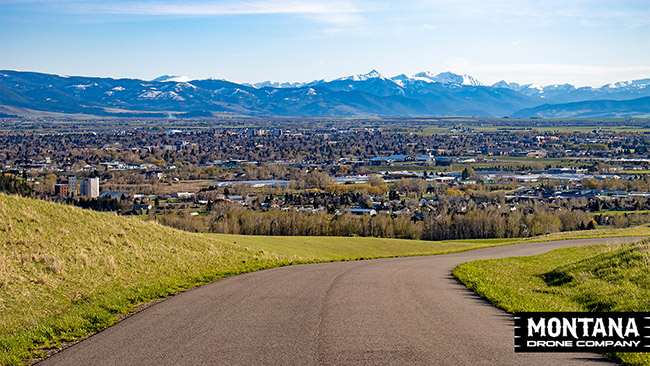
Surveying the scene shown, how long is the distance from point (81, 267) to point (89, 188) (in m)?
79.5

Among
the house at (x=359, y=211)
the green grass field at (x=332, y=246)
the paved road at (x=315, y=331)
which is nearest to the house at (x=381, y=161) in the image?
the house at (x=359, y=211)

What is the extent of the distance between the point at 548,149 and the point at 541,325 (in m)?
197

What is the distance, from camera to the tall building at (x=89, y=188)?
300ft

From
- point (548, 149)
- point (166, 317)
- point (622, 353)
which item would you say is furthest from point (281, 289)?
point (548, 149)

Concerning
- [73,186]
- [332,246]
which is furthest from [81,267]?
[73,186]

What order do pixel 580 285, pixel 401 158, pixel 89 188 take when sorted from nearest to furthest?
pixel 580 285, pixel 89 188, pixel 401 158

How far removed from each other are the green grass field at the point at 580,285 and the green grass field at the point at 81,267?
779 cm

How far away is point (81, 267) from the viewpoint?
17.5 meters

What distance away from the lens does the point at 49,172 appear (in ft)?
385

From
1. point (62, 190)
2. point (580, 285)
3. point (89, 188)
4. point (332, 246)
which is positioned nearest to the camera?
point (580, 285)

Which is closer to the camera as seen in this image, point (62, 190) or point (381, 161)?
point (62, 190)

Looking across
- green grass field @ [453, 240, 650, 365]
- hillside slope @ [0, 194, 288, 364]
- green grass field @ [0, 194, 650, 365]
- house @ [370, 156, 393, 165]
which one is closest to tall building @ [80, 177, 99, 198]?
green grass field @ [0, 194, 650, 365]

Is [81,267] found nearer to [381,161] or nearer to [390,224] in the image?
[390,224]

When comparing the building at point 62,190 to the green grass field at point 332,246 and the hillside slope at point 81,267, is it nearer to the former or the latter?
the green grass field at point 332,246
